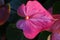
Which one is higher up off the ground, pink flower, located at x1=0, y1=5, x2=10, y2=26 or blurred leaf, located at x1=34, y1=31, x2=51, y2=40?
pink flower, located at x1=0, y1=5, x2=10, y2=26

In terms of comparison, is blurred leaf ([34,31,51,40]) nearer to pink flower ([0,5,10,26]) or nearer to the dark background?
the dark background

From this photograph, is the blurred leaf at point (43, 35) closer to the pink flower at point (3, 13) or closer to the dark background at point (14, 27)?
the dark background at point (14, 27)

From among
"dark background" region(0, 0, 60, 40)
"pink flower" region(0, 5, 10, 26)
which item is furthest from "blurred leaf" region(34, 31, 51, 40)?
"pink flower" region(0, 5, 10, 26)

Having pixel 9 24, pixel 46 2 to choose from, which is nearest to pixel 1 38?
pixel 9 24

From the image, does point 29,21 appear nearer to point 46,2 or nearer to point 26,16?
point 26,16

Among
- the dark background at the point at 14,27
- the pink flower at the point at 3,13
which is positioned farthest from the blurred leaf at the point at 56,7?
the pink flower at the point at 3,13

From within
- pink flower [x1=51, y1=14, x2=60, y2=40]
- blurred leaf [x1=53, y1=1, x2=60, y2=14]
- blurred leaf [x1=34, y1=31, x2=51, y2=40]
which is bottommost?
blurred leaf [x1=34, y1=31, x2=51, y2=40]

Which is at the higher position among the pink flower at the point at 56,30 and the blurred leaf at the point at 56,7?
the blurred leaf at the point at 56,7
